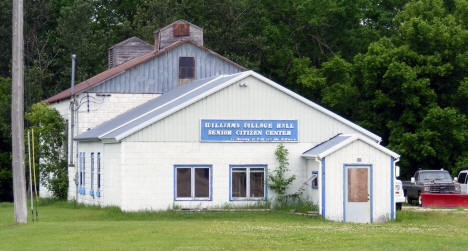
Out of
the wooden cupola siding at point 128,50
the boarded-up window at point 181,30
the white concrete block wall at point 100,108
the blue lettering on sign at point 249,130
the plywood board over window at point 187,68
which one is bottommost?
the blue lettering on sign at point 249,130

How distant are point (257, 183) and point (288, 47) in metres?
32.9

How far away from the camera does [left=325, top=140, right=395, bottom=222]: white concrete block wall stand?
112 feet

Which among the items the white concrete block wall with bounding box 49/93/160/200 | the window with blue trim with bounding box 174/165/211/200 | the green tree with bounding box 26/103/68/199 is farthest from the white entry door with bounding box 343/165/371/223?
the green tree with bounding box 26/103/68/199

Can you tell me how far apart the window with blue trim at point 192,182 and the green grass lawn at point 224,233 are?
5.41 feet

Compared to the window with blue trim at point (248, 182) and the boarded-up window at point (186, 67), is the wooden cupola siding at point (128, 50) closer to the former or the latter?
the boarded-up window at point (186, 67)

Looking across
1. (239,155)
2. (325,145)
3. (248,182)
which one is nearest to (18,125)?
(239,155)

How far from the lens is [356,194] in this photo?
34438 millimetres

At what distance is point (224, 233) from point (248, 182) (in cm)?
1117

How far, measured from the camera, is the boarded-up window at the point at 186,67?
47897 mm

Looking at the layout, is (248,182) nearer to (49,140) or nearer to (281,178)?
(281,178)

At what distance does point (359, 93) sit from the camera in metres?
62.3

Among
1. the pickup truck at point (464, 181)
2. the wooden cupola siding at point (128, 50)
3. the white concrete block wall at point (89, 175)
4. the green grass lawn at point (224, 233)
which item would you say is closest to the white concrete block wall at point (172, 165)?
the green grass lawn at point (224, 233)

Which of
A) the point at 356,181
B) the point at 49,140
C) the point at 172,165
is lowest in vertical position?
the point at 356,181

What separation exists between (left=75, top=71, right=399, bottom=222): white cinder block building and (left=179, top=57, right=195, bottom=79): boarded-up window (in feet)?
27.8
